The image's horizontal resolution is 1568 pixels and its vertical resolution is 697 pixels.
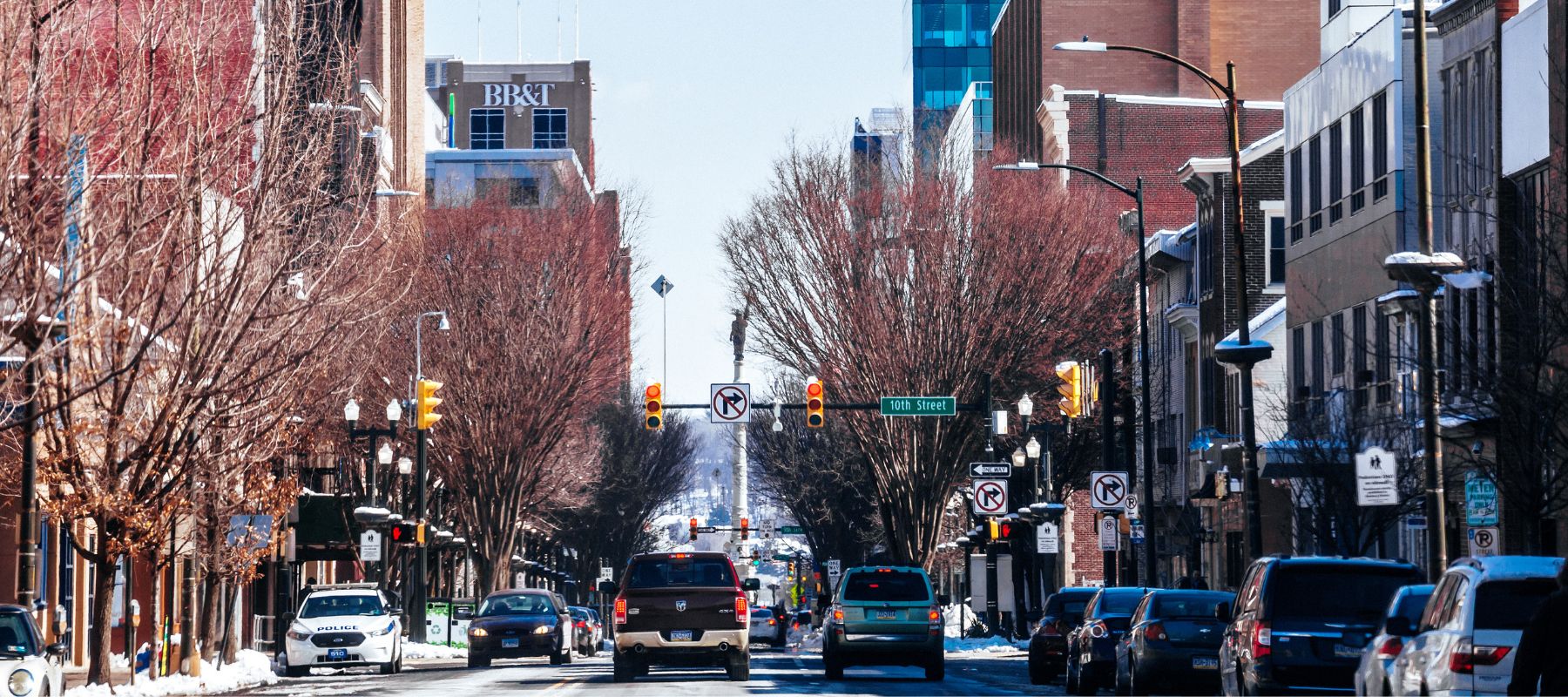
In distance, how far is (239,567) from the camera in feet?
114

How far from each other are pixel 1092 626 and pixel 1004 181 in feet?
83.2

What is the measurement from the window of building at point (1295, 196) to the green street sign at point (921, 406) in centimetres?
847

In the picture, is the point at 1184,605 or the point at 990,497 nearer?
the point at 1184,605

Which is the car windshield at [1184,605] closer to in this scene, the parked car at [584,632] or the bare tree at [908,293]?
the bare tree at [908,293]

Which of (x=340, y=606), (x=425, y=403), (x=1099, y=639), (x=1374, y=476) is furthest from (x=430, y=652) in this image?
(x=1374, y=476)

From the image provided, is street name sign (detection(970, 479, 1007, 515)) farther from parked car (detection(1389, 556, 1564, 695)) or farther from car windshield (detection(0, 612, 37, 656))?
parked car (detection(1389, 556, 1564, 695))

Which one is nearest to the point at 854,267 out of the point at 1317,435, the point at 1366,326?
the point at 1366,326

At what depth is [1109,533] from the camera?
42.2 metres

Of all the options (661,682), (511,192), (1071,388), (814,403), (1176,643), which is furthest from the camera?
(511,192)

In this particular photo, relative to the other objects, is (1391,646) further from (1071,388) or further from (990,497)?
(990,497)

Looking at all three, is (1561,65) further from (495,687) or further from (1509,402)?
(495,687)

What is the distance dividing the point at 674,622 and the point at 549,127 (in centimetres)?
13639

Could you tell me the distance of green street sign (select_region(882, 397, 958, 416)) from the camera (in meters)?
44.7

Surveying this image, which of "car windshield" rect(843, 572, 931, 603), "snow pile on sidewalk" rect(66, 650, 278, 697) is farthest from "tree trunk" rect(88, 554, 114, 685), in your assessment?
"car windshield" rect(843, 572, 931, 603)
